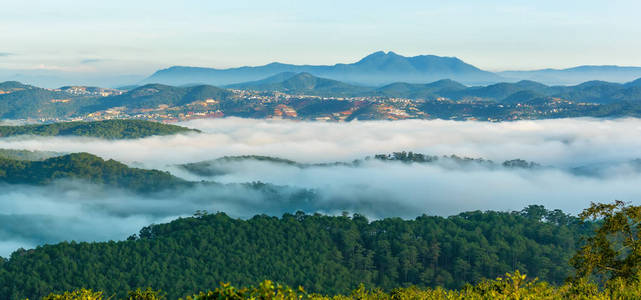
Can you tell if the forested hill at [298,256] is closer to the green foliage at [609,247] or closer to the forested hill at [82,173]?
the green foliage at [609,247]

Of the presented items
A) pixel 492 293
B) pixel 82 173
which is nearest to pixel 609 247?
pixel 492 293

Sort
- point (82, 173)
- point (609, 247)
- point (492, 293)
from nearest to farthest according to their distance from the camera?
point (492, 293) < point (609, 247) < point (82, 173)

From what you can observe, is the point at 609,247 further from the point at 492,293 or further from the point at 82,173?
the point at 82,173

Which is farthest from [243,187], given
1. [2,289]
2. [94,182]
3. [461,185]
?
[2,289]

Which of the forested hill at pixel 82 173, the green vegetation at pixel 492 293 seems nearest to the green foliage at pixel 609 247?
the green vegetation at pixel 492 293

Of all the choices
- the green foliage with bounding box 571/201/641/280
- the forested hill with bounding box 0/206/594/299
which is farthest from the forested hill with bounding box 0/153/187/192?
the green foliage with bounding box 571/201/641/280

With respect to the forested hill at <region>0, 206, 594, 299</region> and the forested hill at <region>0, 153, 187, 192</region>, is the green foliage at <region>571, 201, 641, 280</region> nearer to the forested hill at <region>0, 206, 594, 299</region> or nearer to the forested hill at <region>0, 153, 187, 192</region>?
the forested hill at <region>0, 206, 594, 299</region>
